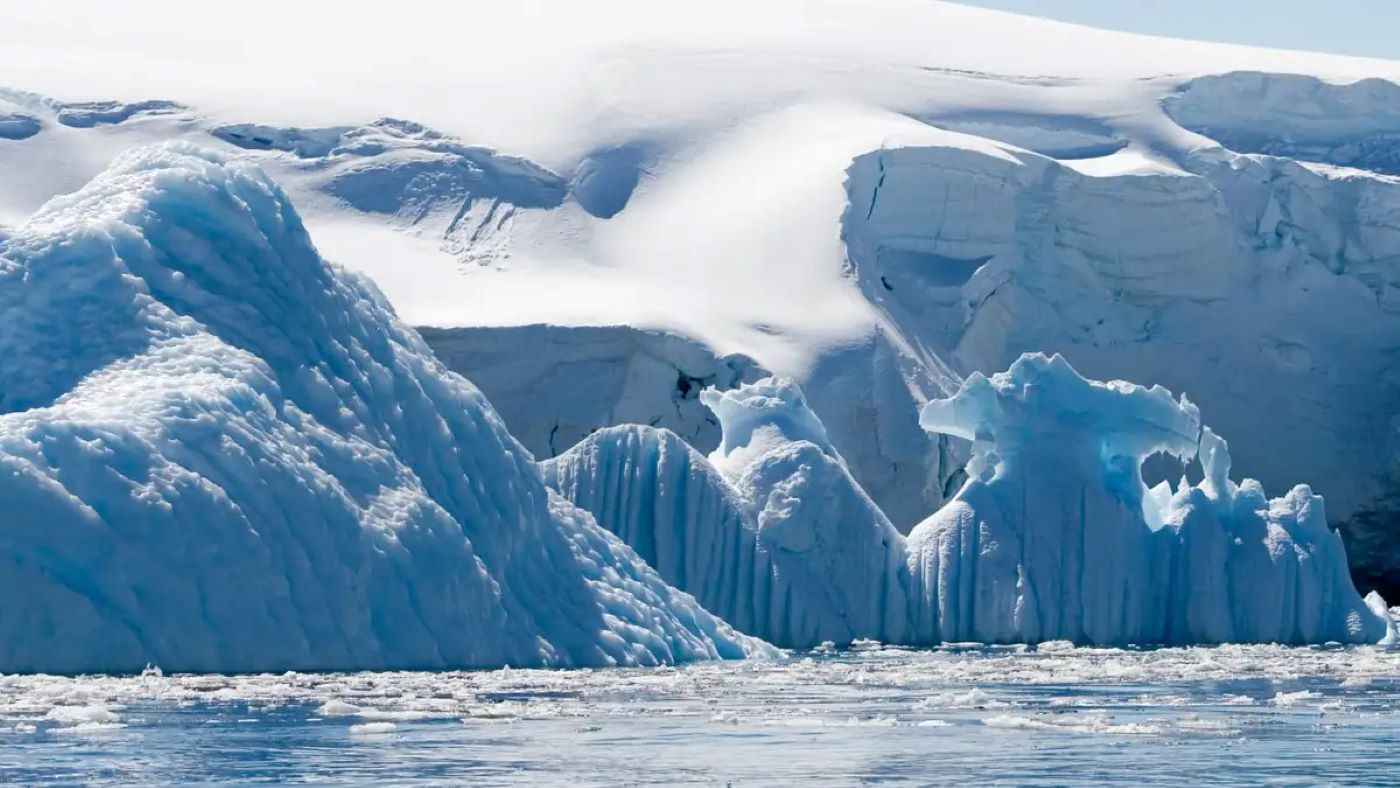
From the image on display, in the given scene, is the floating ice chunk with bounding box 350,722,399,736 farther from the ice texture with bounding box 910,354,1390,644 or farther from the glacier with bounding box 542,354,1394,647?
the ice texture with bounding box 910,354,1390,644

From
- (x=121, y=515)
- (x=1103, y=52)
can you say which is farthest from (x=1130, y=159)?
(x=121, y=515)

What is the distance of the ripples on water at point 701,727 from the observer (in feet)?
36.3

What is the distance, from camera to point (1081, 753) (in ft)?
39.9

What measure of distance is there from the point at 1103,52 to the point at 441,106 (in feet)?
41.0

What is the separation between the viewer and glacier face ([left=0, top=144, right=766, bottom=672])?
15742 mm

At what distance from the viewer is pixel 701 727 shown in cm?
1351

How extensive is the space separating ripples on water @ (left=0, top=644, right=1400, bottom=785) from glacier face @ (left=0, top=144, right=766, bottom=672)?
1.44 feet

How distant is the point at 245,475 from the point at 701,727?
4574 mm

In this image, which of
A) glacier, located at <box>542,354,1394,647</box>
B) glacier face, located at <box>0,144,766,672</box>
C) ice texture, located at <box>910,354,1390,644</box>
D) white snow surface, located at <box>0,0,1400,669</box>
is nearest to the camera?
glacier face, located at <box>0,144,766,672</box>

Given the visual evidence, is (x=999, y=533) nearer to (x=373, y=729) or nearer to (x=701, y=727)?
(x=701, y=727)

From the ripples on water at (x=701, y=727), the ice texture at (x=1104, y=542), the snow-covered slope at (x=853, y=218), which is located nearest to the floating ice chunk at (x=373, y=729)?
the ripples on water at (x=701, y=727)

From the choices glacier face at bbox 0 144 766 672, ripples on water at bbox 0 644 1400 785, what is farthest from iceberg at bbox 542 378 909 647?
ripples on water at bbox 0 644 1400 785

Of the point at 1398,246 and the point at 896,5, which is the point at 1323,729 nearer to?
the point at 1398,246

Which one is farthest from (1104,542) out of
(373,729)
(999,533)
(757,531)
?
(373,729)
